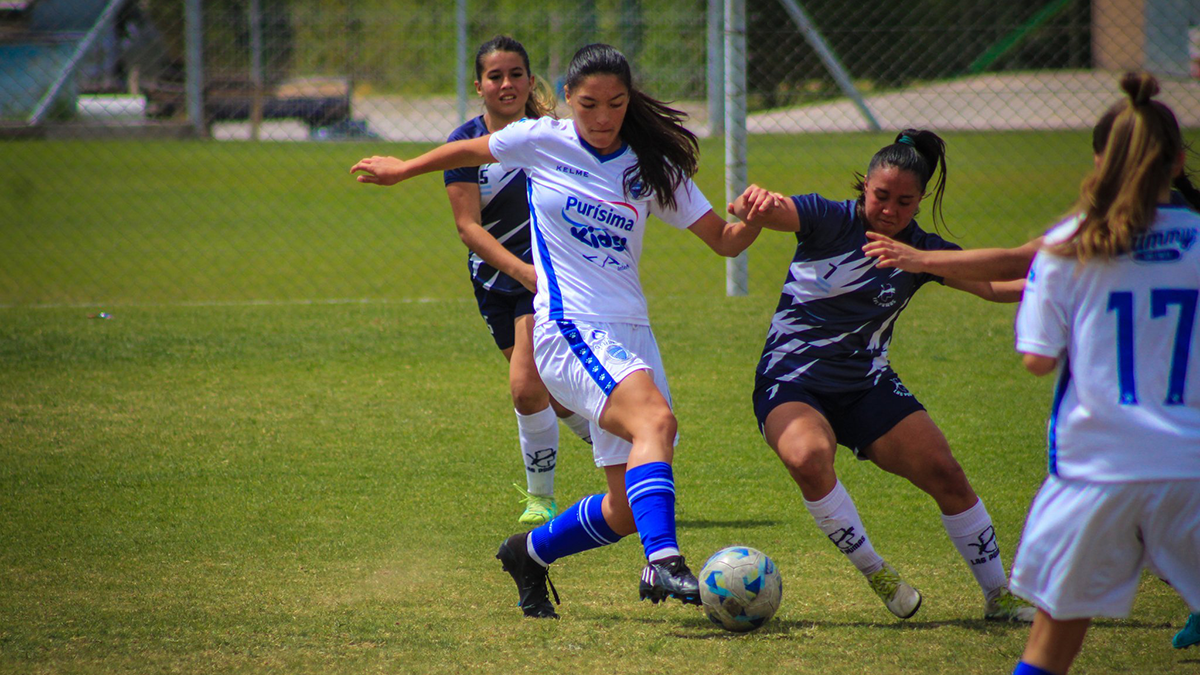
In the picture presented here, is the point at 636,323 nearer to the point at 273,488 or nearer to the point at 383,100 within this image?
the point at 273,488

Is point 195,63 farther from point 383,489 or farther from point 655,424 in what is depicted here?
point 655,424

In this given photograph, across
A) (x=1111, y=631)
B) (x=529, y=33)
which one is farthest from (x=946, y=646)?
(x=529, y=33)

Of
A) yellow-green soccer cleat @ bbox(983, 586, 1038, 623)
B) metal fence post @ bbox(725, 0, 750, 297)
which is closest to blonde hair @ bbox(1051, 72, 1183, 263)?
yellow-green soccer cleat @ bbox(983, 586, 1038, 623)

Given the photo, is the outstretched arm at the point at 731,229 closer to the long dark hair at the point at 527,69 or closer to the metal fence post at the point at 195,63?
the long dark hair at the point at 527,69

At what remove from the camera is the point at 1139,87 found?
246 cm

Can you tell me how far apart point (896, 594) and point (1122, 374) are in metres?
1.40

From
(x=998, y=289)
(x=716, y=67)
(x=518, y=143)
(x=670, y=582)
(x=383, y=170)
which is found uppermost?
(x=518, y=143)

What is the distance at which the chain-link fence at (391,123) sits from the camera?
12.6 m

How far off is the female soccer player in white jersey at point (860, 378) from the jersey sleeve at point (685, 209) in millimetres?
235

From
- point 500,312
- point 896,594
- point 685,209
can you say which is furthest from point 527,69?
point 896,594

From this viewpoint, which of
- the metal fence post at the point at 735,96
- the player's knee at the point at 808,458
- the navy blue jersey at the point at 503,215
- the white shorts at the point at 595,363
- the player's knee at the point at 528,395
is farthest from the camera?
the metal fence post at the point at 735,96

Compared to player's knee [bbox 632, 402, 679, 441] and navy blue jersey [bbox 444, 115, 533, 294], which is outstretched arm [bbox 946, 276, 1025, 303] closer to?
player's knee [bbox 632, 402, 679, 441]

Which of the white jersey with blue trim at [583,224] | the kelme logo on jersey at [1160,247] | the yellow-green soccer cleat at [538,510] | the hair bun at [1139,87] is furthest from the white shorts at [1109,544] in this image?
the yellow-green soccer cleat at [538,510]

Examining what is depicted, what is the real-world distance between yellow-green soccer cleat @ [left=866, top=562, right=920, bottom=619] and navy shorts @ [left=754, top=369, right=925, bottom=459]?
441mm
